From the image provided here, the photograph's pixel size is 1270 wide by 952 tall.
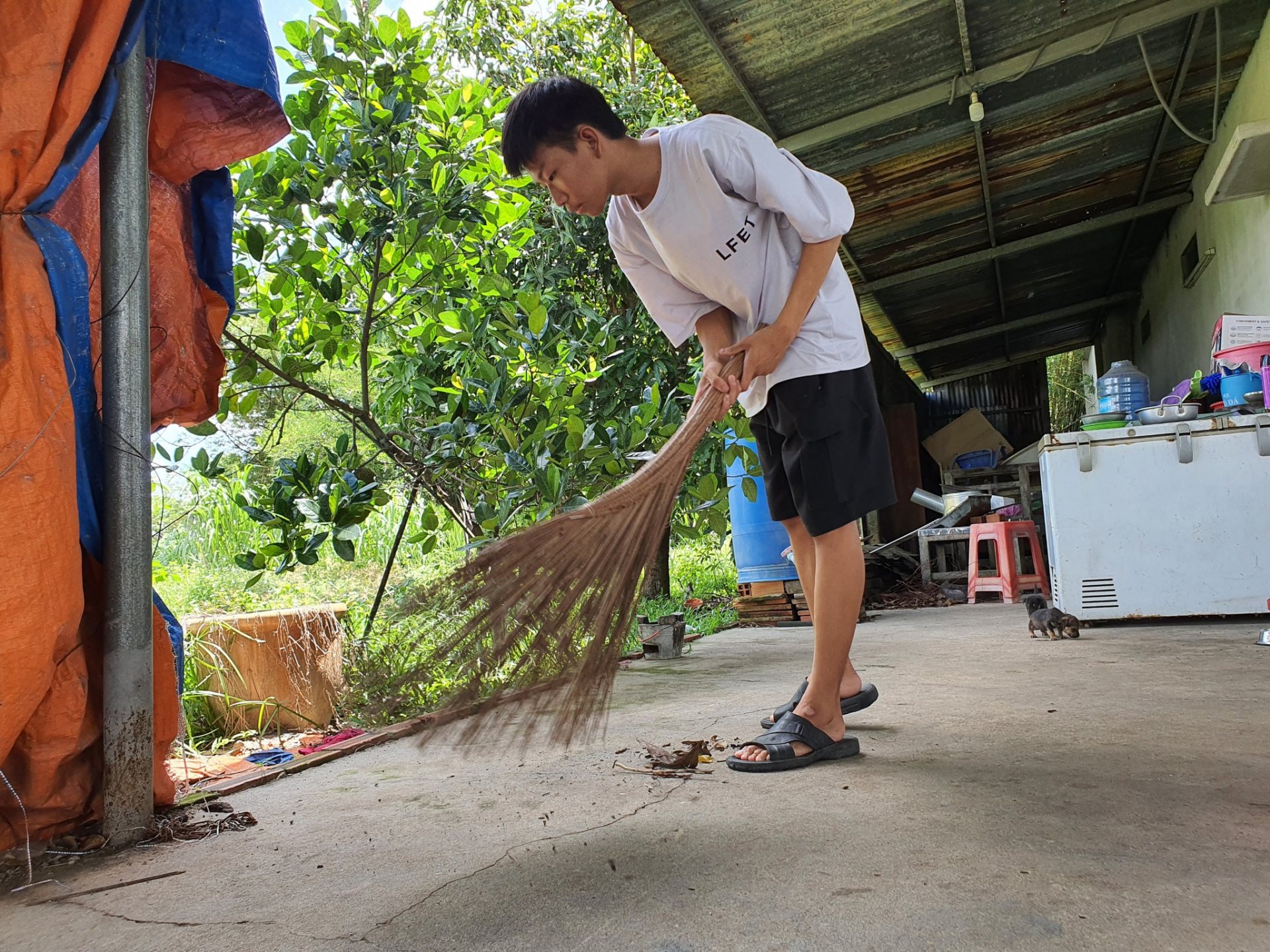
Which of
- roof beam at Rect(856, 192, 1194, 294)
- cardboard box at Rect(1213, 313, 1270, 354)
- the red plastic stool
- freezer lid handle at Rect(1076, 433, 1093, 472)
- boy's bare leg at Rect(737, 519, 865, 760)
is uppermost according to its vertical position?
roof beam at Rect(856, 192, 1194, 294)

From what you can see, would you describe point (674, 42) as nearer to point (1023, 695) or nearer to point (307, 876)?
point (1023, 695)

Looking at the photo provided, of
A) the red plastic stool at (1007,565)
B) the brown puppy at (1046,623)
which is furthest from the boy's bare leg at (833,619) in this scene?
the red plastic stool at (1007,565)

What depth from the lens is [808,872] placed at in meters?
1.16

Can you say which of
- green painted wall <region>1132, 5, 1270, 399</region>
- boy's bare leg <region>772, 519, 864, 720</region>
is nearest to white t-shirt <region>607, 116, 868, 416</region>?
boy's bare leg <region>772, 519, 864, 720</region>

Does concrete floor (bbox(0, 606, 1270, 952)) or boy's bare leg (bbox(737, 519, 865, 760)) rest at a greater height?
boy's bare leg (bbox(737, 519, 865, 760))

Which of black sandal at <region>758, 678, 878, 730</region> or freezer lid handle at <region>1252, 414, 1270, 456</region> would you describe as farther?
freezer lid handle at <region>1252, 414, 1270, 456</region>

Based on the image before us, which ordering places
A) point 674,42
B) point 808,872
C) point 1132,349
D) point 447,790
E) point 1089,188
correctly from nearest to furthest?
point 808,872 → point 447,790 → point 674,42 → point 1089,188 → point 1132,349

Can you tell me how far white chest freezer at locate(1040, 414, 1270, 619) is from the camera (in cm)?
390

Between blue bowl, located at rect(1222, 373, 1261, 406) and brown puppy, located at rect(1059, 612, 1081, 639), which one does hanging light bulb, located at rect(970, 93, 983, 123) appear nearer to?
blue bowl, located at rect(1222, 373, 1261, 406)

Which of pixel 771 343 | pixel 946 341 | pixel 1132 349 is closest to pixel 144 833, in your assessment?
pixel 771 343

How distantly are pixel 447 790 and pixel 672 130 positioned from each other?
1.44 meters

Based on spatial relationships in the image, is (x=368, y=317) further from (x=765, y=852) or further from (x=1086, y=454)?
(x=1086, y=454)

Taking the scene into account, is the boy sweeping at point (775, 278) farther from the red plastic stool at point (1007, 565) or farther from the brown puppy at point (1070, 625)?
the red plastic stool at point (1007, 565)

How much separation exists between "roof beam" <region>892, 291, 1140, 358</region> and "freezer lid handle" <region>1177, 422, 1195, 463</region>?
5792mm
